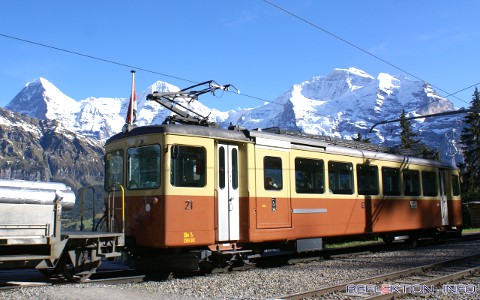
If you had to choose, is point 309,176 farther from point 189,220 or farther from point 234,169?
point 189,220

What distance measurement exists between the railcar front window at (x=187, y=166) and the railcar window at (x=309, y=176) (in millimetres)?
3079

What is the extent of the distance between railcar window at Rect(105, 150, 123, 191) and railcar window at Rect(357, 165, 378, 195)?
23.8 ft

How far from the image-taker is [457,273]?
397 inches

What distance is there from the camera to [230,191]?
36.4 ft

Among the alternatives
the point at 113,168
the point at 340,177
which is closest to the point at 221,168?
the point at 113,168

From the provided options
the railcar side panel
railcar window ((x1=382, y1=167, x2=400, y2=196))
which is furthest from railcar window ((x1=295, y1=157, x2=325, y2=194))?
railcar window ((x1=382, y1=167, x2=400, y2=196))

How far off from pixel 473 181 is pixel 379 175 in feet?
131

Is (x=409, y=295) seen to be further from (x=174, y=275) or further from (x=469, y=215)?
(x=469, y=215)

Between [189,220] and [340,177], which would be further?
[340,177]

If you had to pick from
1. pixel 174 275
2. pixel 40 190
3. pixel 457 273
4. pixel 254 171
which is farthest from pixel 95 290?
pixel 457 273

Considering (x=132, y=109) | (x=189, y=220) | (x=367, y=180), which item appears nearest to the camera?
(x=189, y=220)

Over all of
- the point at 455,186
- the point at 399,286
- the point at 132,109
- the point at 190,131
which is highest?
the point at 132,109

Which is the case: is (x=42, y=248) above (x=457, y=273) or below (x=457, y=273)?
above

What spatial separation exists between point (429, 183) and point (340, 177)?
589 cm
